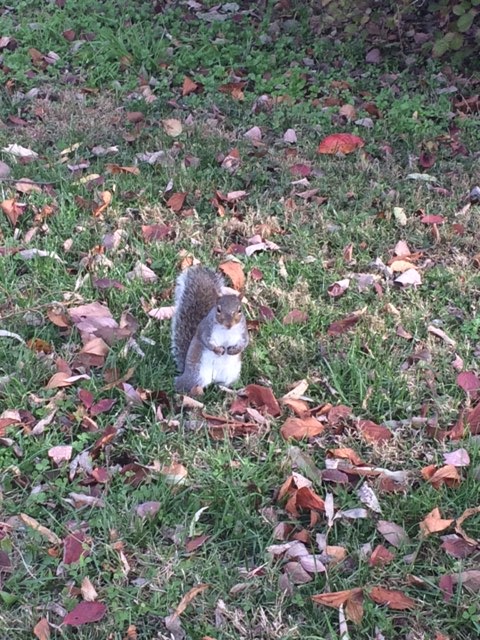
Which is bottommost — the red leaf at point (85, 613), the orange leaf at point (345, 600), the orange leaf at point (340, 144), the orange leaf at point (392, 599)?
the red leaf at point (85, 613)

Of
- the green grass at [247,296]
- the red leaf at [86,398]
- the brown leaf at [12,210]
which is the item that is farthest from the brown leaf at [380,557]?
the brown leaf at [12,210]

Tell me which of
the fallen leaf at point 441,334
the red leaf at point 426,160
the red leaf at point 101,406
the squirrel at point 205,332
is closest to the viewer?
the squirrel at point 205,332

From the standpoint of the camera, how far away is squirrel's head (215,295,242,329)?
9.57 feet

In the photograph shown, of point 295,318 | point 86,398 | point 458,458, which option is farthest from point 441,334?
point 86,398

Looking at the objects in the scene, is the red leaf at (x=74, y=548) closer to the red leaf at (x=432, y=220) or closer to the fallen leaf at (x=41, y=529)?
the fallen leaf at (x=41, y=529)

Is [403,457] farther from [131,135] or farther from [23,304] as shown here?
[131,135]

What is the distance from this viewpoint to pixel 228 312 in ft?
9.56

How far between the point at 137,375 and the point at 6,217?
4.79 feet

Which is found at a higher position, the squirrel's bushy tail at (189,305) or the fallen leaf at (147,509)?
the squirrel's bushy tail at (189,305)

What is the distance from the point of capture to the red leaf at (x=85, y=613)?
7.66ft

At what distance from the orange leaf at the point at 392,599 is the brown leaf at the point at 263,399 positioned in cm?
85

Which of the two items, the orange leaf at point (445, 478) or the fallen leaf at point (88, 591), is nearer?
the fallen leaf at point (88, 591)

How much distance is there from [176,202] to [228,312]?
1627 mm

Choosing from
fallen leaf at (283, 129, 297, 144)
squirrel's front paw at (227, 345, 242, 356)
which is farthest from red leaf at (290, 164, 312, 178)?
squirrel's front paw at (227, 345, 242, 356)
